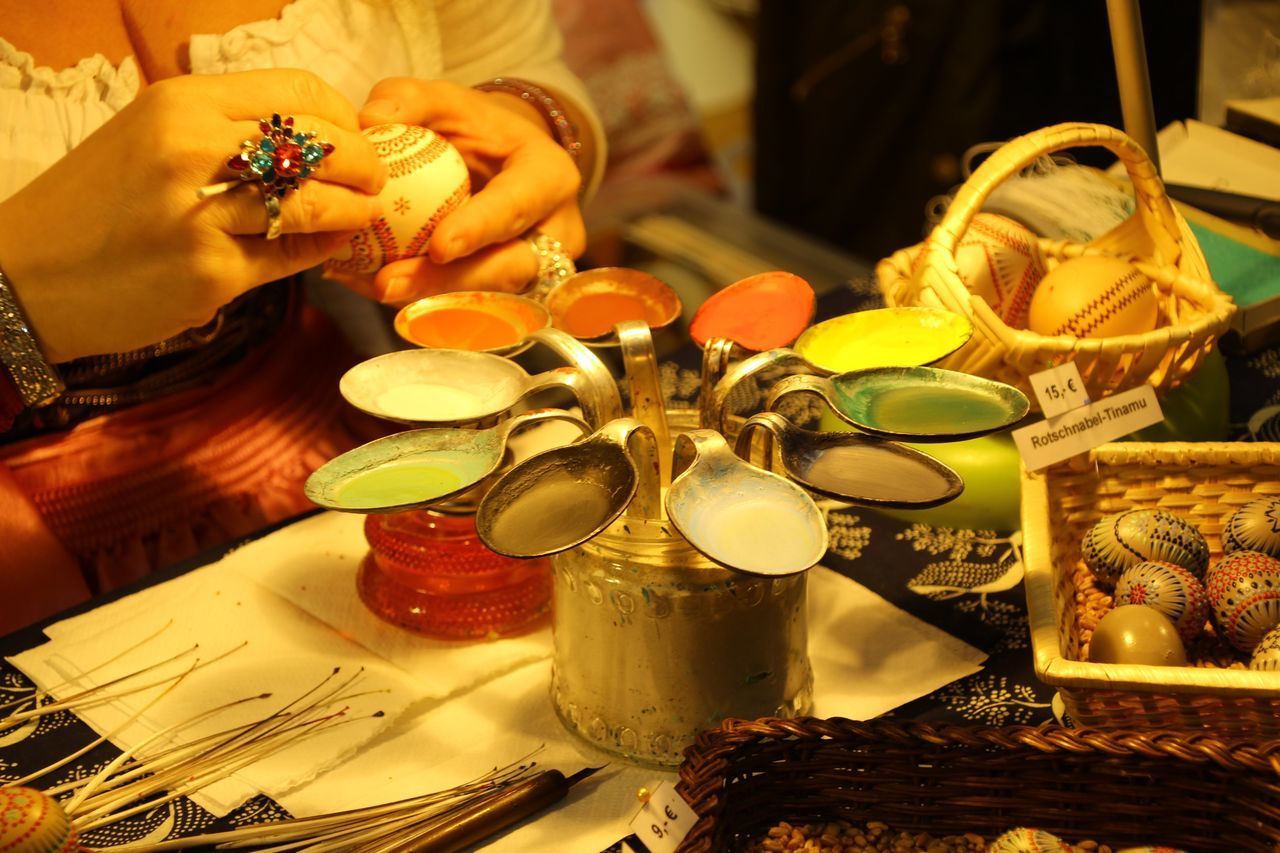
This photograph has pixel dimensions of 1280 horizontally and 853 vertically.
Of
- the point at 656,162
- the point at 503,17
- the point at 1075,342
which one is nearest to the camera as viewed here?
the point at 1075,342

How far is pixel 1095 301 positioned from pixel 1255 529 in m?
0.24

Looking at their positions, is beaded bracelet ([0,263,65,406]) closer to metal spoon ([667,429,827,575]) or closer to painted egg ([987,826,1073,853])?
metal spoon ([667,429,827,575])

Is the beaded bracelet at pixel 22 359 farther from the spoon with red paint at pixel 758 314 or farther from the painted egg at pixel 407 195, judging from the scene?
the spoon with red paint at pixel 758 314

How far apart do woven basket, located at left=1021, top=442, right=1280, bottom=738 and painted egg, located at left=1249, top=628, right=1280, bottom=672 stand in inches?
1.1

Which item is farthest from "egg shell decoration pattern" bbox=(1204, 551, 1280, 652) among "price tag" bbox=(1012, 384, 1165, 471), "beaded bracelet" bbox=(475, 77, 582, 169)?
"beaded bracelet" bbox=(475, 77, 582, 169)

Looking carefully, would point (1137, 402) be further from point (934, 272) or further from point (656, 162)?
point (656, 162)

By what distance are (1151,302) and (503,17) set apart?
2.23 ft

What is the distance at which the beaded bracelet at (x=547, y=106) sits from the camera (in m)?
1.27

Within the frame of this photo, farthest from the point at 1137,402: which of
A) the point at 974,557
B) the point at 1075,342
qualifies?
the point at 974,557

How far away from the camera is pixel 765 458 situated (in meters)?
0.85

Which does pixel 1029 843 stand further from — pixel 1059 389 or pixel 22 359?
pixel 22 359

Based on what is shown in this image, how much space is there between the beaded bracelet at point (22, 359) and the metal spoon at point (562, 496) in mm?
429

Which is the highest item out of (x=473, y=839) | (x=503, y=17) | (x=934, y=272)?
(x=503, y=17)

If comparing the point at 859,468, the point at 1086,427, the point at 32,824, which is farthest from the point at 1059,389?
the point at 32,824
